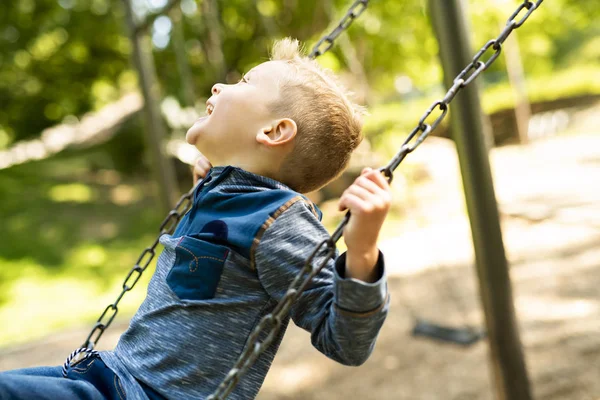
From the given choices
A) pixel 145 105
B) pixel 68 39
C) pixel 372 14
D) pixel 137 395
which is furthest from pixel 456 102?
pixel 68 39

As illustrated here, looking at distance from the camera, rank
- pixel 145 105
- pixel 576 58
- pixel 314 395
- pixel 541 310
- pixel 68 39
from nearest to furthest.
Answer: pixel 314 395 < pixel 541 310 < pixel 145 105 < pixel 68 39 < pixel 576 58

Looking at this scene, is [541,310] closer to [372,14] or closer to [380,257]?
[380,257]

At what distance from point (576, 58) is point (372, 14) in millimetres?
21339

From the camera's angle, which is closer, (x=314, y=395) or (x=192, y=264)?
(x=192, y=264)

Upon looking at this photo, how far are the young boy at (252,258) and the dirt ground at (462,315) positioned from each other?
2.26m

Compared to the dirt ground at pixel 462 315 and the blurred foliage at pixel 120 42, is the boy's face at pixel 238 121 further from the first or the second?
the blurred foliage at pixel 120 42

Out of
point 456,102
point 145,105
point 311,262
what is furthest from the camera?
point 145,105

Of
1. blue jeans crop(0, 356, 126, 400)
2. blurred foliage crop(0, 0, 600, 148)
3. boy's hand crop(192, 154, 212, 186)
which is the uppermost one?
blurred foliage crop(0, 0, 600, 148)

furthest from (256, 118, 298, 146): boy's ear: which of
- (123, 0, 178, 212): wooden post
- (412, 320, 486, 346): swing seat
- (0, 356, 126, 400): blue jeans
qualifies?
(123, 0, 178, 212): wooden post

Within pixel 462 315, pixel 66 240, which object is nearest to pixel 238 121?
pixel 462 315

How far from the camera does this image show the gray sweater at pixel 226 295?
3.64 feet

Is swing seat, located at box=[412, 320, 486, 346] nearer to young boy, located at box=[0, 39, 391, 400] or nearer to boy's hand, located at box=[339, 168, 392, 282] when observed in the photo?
young boy, located at box=[0, 39, 391, 400]

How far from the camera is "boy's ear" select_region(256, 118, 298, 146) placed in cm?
123

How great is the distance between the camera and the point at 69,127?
12078 millimetres
